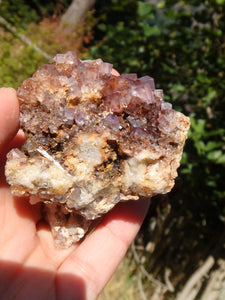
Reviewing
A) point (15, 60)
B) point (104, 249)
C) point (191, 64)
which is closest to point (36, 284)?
point (104, 249)

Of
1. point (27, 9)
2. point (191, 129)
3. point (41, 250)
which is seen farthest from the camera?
point (27, 9)

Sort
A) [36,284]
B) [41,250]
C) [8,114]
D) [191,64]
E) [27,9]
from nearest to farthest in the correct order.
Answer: [8,114] < [36,284] < [41,250] < [191,64] < [27,9]

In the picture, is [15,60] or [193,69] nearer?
[193,69]

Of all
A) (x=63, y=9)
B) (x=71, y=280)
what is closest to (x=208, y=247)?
(x=71, y=280)

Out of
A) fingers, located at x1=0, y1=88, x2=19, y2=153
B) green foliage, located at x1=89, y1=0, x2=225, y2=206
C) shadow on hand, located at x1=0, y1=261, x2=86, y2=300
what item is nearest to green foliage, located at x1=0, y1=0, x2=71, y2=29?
green foliage, located at x1=89, y1=0, x2=225, y2=206

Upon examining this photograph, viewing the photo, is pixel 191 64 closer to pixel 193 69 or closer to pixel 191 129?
pixel 193 69

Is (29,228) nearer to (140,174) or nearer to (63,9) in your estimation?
(140,174)

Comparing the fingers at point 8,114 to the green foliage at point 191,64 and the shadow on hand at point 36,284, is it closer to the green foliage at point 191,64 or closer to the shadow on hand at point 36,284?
the shadow on hand at point 36,284
